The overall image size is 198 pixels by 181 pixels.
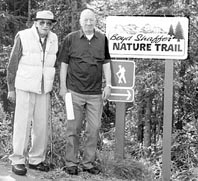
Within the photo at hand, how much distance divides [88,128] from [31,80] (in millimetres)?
1024

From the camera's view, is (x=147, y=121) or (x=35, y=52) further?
(x=147, y=121)

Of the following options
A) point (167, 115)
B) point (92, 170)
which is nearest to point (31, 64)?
point (92, 170)

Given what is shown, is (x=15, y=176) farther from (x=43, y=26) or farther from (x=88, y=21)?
(x=88, y=21)

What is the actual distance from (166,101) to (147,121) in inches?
438

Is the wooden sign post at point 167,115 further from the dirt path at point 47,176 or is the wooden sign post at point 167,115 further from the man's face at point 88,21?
the man's face at point 88,21

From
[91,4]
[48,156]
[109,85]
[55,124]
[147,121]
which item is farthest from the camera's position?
[147,121]

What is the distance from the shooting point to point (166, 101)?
5852 mm

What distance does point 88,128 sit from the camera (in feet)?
18.2

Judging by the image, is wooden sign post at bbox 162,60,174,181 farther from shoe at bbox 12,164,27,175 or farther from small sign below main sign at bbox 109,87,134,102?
shoe at bbox 12,164,27,175

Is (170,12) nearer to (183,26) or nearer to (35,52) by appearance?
(183,26)

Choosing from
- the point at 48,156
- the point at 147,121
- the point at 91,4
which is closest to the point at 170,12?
the point at 91,4

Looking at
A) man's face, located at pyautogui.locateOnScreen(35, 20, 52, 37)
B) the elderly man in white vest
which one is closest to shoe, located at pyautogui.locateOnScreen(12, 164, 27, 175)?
the elderly man in white vest

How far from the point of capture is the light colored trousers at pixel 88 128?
5.42 meters

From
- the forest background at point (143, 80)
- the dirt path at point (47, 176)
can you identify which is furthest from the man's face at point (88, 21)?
the dirt path at point (47, 176)
